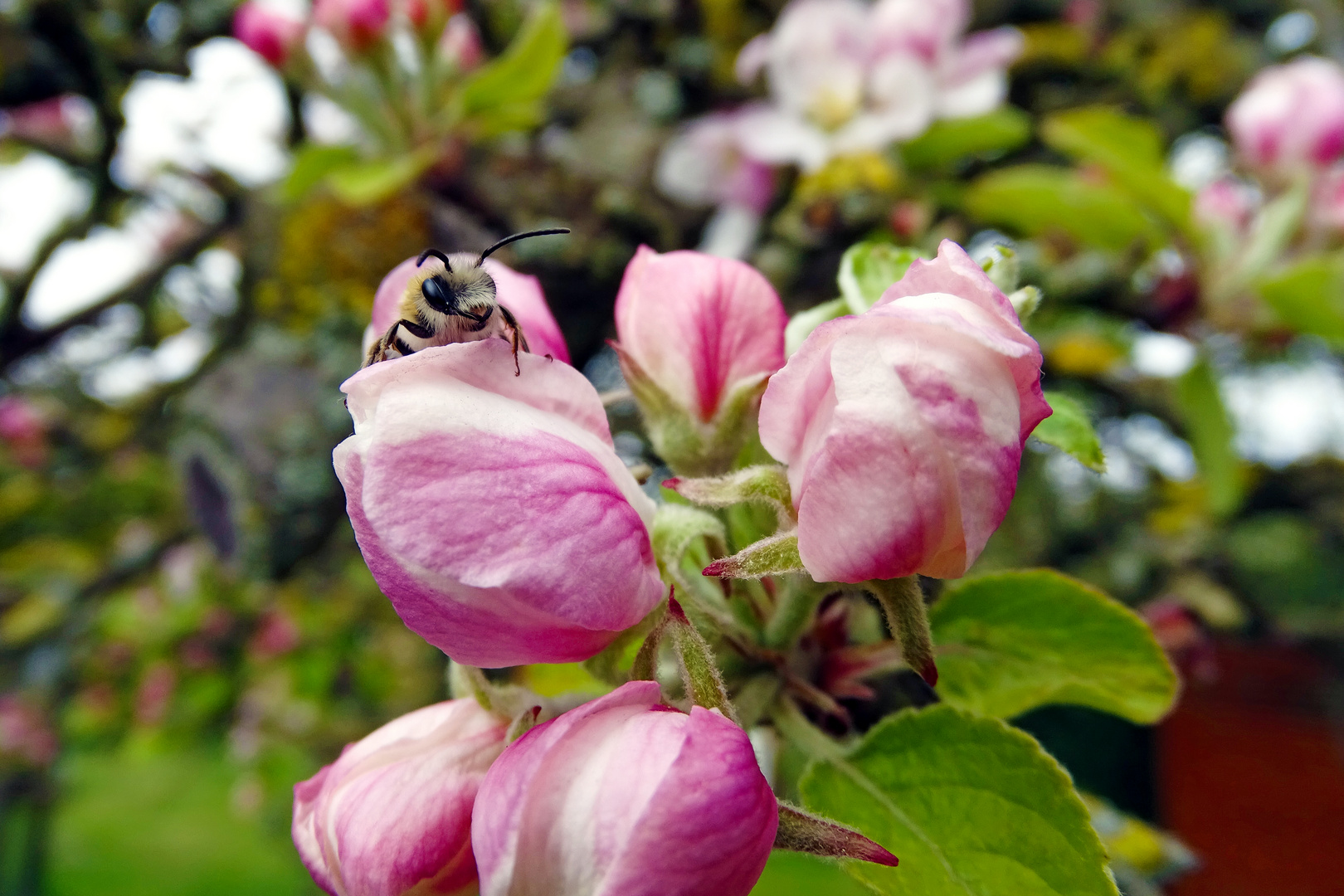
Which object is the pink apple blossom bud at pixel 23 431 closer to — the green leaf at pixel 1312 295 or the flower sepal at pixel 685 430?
the flower sepal at pixel 685 430

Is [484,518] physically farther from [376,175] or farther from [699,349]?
[376,175]

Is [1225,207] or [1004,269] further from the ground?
[1004,269]

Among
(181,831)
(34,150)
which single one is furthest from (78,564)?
(181,831)

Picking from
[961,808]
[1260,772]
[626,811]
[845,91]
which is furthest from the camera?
[1260,772]

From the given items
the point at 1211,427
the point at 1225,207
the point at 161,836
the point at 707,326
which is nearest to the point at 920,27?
the point at 1225,207

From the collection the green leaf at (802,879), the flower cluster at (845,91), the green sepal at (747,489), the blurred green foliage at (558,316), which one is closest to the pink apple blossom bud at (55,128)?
the blurred green foliage at (558,316)

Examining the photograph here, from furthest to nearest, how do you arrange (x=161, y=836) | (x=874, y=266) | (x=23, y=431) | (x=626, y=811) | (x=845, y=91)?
(x=161, y=836)
(x=23, y=431)
(x=845, y=91)
(x=874, y=266)
(x=626, y=811)
